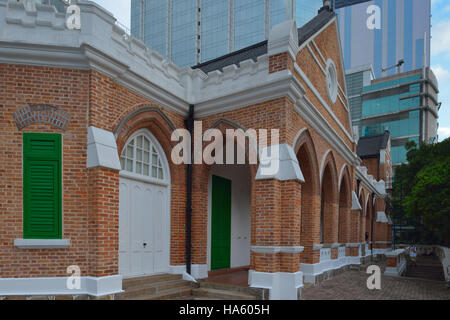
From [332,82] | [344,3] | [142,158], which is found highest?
[344,3]

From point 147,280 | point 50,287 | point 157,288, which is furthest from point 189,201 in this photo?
point 50,287

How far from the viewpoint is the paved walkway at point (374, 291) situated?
31.1 ft

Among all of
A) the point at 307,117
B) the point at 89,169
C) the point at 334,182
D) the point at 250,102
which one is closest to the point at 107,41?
the point at 89,169

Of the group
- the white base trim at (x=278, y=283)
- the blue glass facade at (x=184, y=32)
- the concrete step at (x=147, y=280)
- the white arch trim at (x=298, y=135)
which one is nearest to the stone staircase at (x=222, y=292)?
the white base trim at (x=278, y=283)

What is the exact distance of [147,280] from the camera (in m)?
8.02

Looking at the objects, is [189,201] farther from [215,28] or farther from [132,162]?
[215,28]

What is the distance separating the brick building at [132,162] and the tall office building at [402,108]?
50067 millimetres

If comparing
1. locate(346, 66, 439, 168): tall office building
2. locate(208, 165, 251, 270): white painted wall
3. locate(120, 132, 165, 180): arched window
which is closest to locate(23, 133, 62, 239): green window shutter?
locate(120, 132, 165, 180): arched window

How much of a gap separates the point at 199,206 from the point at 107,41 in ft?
15.9

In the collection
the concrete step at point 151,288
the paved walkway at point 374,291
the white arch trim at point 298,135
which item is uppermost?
the white arch trim at point 298,135

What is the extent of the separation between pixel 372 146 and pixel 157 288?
29.9 metres

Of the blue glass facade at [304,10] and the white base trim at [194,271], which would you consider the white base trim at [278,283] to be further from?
the blue glass facade at [304,10]

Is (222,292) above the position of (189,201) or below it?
below

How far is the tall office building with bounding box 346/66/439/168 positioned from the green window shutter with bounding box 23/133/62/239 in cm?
5505
